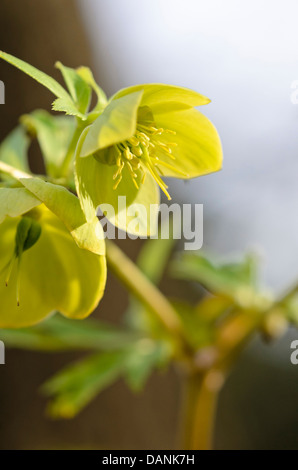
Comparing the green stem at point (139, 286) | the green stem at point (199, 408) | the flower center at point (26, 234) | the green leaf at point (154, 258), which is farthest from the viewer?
the green leaf at point (154, 258)

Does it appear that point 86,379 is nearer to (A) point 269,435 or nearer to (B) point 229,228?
(B) point 229,228

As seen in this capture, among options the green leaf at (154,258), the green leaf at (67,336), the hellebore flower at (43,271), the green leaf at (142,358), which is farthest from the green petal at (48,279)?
the green leaf at (154,258)

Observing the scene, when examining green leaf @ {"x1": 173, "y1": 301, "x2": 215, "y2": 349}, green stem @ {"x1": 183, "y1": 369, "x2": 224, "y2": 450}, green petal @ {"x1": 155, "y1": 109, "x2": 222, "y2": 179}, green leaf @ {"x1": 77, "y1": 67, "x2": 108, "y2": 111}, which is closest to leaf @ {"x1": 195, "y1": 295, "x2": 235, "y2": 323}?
green leaf @ {"x1": 173, "y1": 301, "x2": 215, "y2": 349}

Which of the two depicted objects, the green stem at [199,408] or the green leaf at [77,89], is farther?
the green stem at [199,408]

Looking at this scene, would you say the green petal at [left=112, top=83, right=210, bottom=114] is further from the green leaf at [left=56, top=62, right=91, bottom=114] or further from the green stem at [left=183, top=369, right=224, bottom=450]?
the green stem at [left=183, top=369, right=224, bottom=450]

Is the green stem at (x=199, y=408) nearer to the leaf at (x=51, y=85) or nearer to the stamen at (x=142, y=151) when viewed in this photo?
the stamen at (x=142, y=151)

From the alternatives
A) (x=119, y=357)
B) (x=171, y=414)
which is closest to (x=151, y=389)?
(x=171, y=414)
